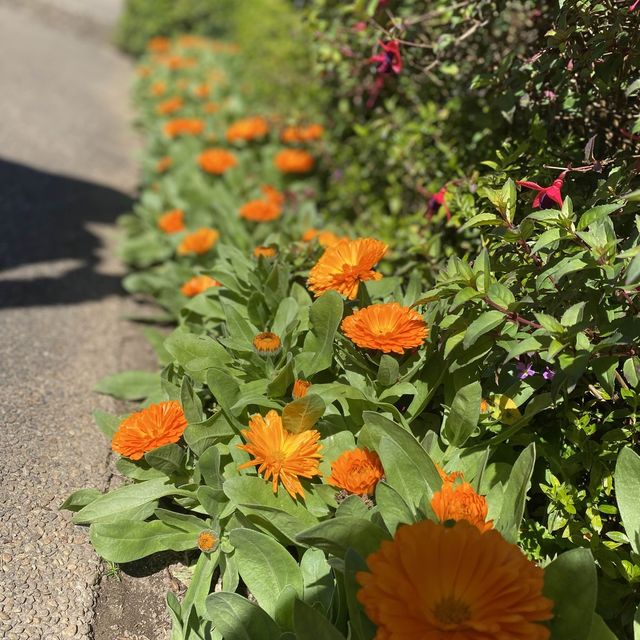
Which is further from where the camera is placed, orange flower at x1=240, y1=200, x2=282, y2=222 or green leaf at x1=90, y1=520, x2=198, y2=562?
orange flower at x1=240, y1=200, x2=282, y2=222

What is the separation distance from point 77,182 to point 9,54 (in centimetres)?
362

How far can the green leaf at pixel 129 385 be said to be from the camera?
7.86ft

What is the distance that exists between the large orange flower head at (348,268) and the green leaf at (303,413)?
1.16 ft

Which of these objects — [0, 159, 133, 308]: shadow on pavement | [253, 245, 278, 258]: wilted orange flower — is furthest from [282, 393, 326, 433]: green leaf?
[0, 159, 133, 308]: shadow on pavement

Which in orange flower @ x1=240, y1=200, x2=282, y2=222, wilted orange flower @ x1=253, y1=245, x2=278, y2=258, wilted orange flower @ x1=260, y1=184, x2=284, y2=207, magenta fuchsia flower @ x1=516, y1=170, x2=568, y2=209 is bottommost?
wilted orange flower @ x1=260, y1=184, x2=284, y2=207

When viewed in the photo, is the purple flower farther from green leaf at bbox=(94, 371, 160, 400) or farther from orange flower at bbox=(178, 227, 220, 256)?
orange flower at bbox=(178, 227, 220, 256)

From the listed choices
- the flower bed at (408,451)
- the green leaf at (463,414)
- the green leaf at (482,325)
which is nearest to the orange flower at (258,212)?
the flower bed at (408,451)

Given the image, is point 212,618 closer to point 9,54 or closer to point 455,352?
point 455,352

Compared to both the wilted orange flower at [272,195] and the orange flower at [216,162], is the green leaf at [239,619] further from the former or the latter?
the orange flower at [216,162]

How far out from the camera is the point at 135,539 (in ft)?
5.68

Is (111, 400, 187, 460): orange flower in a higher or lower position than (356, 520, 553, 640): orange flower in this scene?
lower

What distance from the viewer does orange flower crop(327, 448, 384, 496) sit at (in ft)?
5.30

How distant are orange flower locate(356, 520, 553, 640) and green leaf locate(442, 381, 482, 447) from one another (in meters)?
0.47

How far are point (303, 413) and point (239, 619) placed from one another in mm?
497
